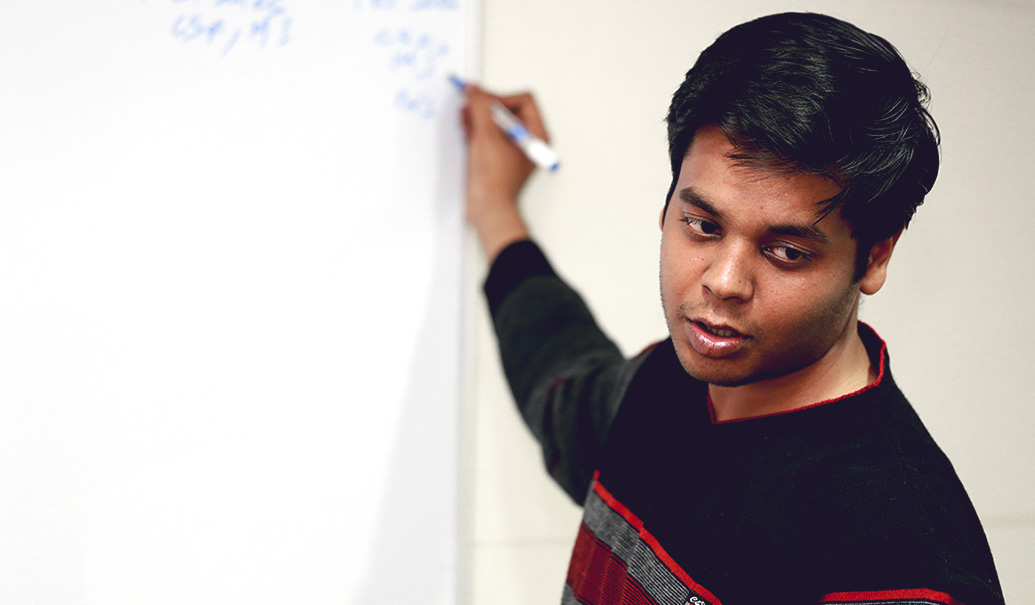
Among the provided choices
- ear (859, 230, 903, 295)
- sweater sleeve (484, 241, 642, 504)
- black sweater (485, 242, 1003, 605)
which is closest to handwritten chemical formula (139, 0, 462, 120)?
sweater sleeve (484, 241, 642, 504)

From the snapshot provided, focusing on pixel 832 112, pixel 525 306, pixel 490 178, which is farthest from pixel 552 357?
pixel 832 112

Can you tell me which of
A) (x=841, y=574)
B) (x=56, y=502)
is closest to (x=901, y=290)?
(x=841, y=574)

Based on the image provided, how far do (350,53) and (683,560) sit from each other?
0.52 meters

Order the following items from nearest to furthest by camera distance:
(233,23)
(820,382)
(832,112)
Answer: (832,112)
(820,382)
(233,23)

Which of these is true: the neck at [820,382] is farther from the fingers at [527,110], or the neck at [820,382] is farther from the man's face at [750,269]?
the fingers at [527,110]

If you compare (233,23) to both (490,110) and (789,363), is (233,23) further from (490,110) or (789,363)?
(789,363)

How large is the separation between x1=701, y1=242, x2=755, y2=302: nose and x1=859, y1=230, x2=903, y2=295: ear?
74 mm

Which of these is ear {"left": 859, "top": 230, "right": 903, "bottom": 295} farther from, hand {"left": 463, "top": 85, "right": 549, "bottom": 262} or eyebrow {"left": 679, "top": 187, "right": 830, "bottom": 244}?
hand {"left": 463, "top": 85, "right": 549, "bottom": 262}

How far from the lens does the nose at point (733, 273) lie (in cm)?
43

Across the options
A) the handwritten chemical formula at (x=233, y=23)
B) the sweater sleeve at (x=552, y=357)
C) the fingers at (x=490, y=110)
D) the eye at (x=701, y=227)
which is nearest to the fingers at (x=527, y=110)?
the fingers at (x=490, y=110)

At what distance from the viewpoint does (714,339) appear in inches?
18.0

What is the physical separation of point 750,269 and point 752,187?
0.05 metres

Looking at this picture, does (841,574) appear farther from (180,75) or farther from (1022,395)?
(180,75)

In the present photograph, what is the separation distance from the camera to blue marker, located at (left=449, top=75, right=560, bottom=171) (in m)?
0.74
